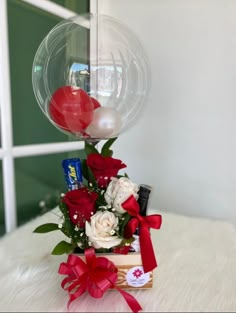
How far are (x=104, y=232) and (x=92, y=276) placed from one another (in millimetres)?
85

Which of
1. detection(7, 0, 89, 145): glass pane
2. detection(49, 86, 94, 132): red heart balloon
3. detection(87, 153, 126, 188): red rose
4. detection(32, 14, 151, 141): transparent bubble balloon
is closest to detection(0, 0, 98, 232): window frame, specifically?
detection(7, 0, 89, 145): glass pane

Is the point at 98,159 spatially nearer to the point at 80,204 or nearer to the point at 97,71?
the point at 80,204

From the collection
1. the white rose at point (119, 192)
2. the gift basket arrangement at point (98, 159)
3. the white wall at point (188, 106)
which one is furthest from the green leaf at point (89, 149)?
the white wall at point (188, 106)

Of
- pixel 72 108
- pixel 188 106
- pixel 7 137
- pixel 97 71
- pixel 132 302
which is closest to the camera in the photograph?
pixel 132 302

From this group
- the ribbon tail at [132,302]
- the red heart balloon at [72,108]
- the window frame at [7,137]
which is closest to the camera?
the ribbon tail at [132,302]

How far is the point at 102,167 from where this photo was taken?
620mm

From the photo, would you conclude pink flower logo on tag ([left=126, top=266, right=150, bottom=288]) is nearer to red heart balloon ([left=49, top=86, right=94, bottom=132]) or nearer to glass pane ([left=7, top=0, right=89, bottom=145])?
red heart balloon ([left=49, top=86, right=94, bottom=132])

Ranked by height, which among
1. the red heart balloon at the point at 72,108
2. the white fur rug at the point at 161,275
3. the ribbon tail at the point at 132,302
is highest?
the red heart balloon at the point at 72,108

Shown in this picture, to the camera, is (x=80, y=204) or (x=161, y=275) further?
(x=161, y=275)

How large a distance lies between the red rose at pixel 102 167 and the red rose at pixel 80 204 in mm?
46

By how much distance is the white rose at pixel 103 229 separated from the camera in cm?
56

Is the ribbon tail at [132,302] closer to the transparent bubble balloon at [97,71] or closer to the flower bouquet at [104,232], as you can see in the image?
the flower bouquet at [104,232]

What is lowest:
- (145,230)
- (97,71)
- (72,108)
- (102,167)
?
(145,230)

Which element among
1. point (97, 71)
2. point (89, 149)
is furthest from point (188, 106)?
point (89, 149)
